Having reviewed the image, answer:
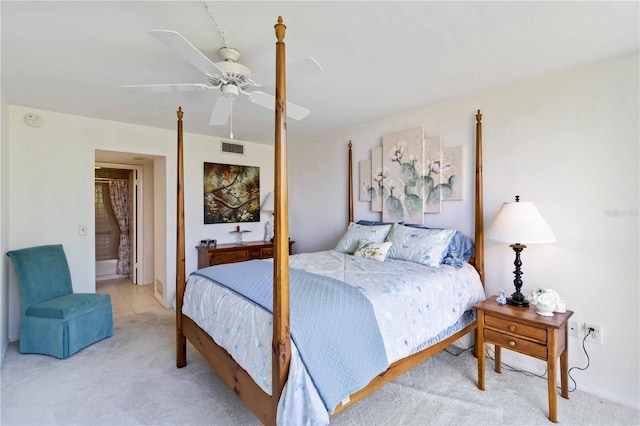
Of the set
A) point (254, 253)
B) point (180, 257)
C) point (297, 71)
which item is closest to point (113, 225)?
point (254, 253)

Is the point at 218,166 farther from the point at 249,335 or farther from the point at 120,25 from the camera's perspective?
the point at 249,335

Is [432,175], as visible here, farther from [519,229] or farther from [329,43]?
[329,43]

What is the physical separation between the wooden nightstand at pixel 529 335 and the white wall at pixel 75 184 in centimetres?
351

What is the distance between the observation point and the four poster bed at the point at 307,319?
1.36 m

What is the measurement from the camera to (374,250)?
288 cm

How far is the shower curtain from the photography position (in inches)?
220

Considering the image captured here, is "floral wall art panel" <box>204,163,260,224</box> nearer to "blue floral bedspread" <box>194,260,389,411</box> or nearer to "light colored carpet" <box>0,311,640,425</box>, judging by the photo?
"light colored carpet" <box>0,311,640,425</box>

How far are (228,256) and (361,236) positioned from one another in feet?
6.10

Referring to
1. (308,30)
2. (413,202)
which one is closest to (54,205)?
(308,30)

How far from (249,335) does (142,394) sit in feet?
3.88

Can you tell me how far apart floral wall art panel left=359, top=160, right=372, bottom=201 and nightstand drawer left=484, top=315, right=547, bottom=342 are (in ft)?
6.09

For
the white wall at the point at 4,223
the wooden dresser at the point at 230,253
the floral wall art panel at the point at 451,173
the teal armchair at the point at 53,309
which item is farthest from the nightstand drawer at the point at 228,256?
the floral wall art panel at the point at 451,173

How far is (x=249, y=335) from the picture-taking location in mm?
1642

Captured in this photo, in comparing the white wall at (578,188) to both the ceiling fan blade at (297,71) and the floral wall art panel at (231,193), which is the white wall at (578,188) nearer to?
the ceiling fan blade at (297,71)
